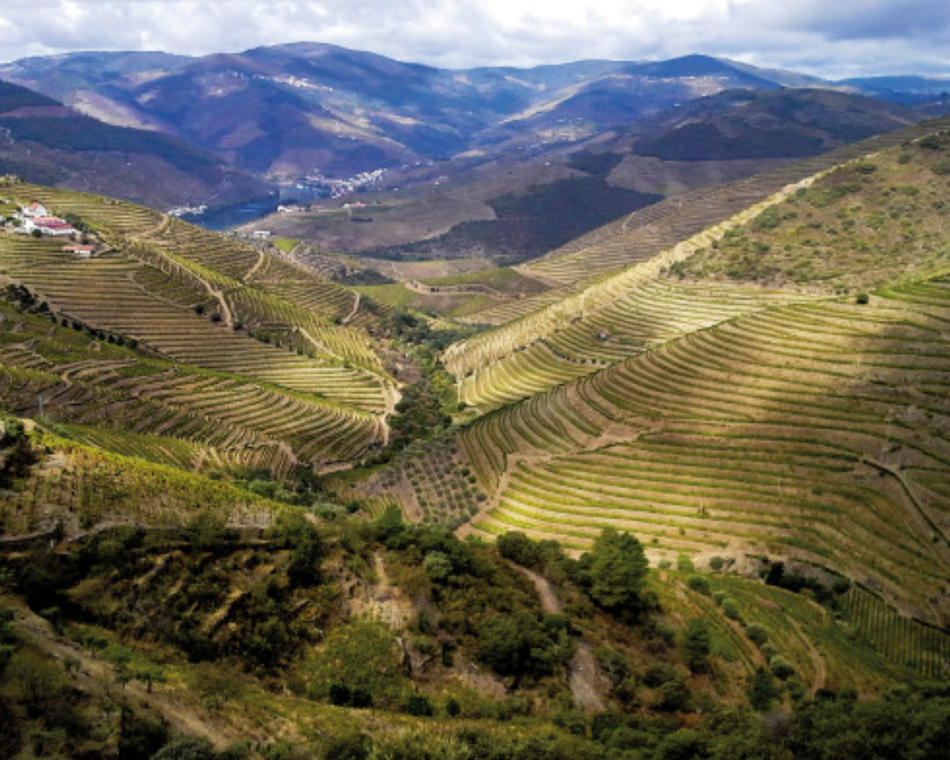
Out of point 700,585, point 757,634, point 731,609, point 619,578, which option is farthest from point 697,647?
point 700,585

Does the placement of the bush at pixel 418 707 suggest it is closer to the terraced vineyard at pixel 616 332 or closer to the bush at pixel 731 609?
the bush at pixel 731 609

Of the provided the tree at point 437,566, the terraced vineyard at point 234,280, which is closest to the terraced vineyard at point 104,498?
the tree at point 437,566

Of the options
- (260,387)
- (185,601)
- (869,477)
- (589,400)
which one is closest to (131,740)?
(185,601)

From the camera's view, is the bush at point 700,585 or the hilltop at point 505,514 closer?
the hilltop at point 505,514

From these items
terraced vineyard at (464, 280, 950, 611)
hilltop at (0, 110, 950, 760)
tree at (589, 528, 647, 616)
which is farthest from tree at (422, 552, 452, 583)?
terraced vineyard at (464, 280, 950, 611)

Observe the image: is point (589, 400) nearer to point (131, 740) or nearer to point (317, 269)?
point (131, 740)
